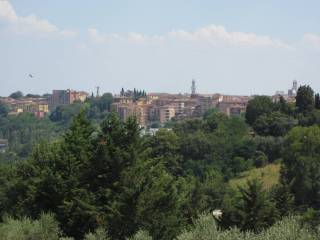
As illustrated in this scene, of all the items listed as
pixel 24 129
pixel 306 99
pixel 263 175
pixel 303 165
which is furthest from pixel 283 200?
pixel 24 129

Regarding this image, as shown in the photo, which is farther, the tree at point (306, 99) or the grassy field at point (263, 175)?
the tree at point (306, 99)

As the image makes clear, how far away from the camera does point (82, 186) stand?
70.2 feet

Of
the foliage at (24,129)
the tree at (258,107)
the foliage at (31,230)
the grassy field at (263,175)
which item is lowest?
the foliage at (24,129)

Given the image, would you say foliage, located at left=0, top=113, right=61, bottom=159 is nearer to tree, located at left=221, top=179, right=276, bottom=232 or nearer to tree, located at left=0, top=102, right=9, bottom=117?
tree, located at left=0, top=102, right=9, bottom=117

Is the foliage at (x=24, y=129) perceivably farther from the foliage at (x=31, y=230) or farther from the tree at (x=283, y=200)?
the foliage at (x=31, y=230)

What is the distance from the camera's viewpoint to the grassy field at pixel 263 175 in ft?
156

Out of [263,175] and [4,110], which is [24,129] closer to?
[4,110]

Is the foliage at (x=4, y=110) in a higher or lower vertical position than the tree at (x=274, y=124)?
lower

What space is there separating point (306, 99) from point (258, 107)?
6.13 m

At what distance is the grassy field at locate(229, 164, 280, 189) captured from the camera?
47606mm

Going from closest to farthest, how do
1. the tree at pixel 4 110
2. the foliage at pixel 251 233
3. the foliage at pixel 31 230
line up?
the foliage at pixel 251 233, the foliage at pixel 31 230, the tree at pixel 4 110

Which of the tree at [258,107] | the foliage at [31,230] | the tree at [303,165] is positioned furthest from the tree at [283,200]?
the tree at [258,107]

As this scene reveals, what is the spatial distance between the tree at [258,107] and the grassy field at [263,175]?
43.0 feet

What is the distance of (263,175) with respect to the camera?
1927 inches
